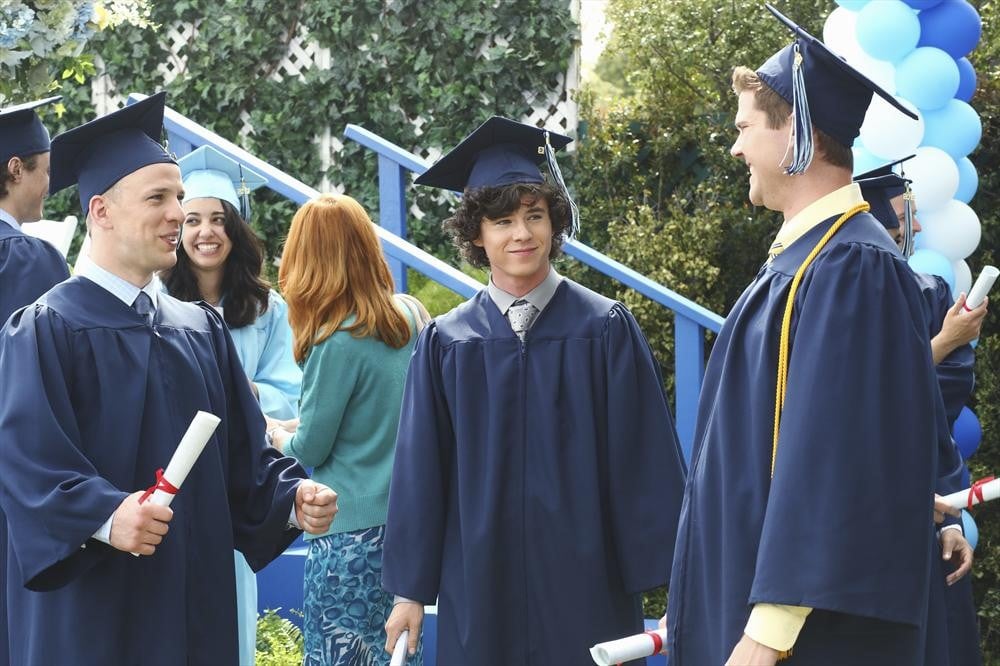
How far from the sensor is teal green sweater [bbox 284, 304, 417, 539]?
393 centimetres

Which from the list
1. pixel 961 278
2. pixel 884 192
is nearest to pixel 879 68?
pixel 961 278

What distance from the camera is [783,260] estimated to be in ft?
8.35

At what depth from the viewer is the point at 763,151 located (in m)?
2.61

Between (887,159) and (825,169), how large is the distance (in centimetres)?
335

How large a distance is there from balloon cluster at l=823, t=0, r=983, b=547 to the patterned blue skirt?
2.90 m

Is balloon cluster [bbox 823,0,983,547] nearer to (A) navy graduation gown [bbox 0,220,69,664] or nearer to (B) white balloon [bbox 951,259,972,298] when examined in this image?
(B) white balloon [bbox 951,259,972,298]

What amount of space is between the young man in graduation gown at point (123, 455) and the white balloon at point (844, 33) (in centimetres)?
362

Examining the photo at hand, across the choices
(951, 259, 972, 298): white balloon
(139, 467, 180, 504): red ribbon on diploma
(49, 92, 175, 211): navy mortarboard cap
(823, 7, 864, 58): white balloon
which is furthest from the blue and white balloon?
(139, 467, 180, 504): red ribbon on diploma

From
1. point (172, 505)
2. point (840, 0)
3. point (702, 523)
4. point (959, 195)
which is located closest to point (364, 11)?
point (840, 0)

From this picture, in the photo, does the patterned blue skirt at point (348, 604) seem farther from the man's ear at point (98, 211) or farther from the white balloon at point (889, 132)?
the white balloon at point (889, 132)

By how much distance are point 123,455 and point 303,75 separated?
5.90 meters

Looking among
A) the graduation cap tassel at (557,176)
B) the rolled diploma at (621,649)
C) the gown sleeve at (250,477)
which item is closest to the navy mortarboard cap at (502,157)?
the graduation cap tassel at (557,176)

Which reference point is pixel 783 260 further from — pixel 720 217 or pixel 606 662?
pixel 720 217

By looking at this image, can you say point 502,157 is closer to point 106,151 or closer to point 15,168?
point 106,151
